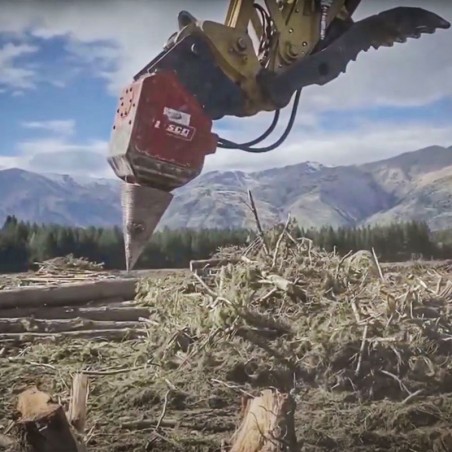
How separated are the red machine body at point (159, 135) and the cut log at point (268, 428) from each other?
1.57 ft

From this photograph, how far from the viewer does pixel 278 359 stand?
83.7 inches

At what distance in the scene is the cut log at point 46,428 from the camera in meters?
1.85

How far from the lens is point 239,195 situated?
6.68 feet

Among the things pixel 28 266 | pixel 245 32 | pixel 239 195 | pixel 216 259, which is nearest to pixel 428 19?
pixel 245 32

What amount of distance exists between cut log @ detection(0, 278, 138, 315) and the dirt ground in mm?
76

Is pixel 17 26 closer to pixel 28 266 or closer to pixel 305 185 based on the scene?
pixel 28 266

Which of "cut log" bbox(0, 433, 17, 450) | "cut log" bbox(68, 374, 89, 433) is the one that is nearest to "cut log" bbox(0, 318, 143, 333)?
"cut log" bbox(68, 374, 89, 433)

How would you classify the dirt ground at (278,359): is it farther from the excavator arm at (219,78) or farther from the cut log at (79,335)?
the excavator arm at (219,78)

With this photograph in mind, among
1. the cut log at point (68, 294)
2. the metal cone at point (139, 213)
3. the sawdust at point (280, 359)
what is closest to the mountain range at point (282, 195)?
the metal cone at point (139, 213)

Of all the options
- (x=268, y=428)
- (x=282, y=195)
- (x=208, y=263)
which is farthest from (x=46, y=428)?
(x=282, y=195)

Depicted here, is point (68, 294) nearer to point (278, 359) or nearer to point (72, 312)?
point (72, 312)

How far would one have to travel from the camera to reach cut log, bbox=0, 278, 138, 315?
2281 mm

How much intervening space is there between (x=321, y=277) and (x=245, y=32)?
0.60m

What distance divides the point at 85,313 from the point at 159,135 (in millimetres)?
654
